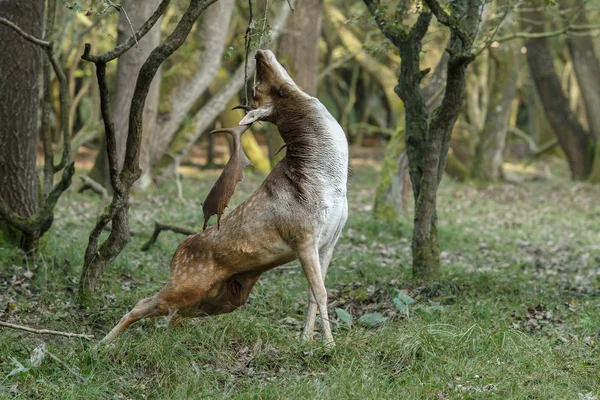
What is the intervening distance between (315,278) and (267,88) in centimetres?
153

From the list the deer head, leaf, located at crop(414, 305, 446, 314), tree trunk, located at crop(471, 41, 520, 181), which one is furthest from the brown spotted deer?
tree trunk, located at crop(471, 41, 520, 181)

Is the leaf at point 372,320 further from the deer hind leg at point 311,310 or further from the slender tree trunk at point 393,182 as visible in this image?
the slender tree trunk at point 393,182

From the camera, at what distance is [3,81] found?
9.03m

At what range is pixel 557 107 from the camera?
2406 cm

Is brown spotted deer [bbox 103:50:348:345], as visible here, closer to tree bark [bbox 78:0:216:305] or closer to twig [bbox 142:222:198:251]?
tree bark [bbox 78:0:216:305]

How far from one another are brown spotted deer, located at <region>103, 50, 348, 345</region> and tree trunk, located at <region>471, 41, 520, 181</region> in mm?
17991

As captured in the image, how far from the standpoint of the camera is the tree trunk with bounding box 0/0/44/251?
29.6 feet

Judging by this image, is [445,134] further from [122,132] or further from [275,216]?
[122,132]

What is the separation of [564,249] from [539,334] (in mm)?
6279

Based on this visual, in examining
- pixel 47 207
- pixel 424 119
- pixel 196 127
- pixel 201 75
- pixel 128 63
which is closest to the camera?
pixel 47 207

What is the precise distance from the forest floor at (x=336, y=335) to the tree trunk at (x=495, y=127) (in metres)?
12.1

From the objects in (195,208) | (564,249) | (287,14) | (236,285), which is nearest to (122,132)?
(195,208)

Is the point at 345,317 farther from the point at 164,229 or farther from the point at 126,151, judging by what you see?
the point at 164,229

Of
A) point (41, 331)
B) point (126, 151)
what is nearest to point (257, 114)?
point (126, 151)
